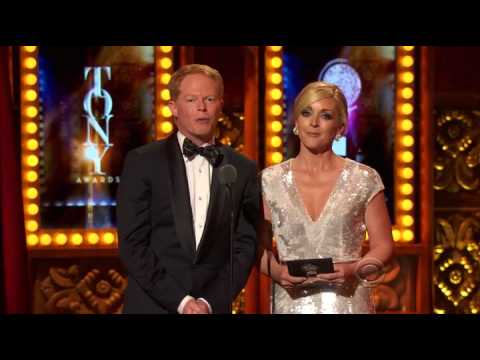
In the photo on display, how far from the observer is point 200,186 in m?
3.04

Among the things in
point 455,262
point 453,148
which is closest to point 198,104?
point 453,148

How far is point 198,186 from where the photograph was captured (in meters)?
3.04

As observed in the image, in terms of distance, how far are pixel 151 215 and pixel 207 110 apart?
0.40m

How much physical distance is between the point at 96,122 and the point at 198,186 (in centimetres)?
214

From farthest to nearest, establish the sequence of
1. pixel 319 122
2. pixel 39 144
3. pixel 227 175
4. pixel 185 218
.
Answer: pixel 39 144
pixel 319 122
pixel 185 218
pixel 227 175

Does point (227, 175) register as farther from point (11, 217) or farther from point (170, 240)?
point (11, 217)

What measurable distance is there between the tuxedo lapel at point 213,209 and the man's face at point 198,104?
0.51ft

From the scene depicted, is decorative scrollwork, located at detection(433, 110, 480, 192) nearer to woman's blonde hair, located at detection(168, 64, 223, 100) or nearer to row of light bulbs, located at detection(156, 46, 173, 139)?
row of light bulbs, located at detection(156, 46, 173, 139)

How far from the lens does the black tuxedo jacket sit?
2.95 m

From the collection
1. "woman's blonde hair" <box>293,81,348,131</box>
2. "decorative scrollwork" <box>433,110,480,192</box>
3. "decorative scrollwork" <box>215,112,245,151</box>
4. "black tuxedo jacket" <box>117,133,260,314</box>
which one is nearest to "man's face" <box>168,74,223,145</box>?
"black tuxedo jacket" <box>117,133,260,314</box>

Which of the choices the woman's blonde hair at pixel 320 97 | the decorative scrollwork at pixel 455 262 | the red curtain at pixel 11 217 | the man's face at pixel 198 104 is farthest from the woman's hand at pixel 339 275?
the decorative scrollwork at pixel 455 262

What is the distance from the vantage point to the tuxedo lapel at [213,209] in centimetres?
297

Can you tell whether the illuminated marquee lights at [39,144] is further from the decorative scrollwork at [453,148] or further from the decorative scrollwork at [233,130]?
the decorative scrollwork at [453,148]
